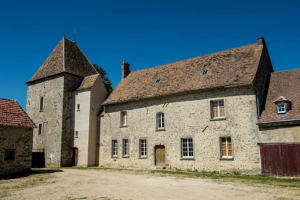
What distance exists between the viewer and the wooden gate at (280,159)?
1370 cm

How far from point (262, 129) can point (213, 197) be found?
794 cm

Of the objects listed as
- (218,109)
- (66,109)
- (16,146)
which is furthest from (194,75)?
(16,146)

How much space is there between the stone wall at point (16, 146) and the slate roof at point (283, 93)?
14.3 metres

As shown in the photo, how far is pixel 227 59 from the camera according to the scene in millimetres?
19016

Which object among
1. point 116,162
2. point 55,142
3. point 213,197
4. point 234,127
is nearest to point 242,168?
point 234,127

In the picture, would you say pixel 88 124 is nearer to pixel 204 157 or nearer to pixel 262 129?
pixel 204 157

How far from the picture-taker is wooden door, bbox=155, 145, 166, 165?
61.5 feet

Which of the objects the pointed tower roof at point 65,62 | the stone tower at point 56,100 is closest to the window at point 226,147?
the stone tower at point 56,100

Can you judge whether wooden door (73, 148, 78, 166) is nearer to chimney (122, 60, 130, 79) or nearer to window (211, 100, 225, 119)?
chimney (122, 60, 130, 79)

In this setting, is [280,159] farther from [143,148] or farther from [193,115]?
[143,148]

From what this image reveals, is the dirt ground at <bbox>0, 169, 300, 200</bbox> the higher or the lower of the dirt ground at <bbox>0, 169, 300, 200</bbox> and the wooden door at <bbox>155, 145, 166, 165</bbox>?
the lower

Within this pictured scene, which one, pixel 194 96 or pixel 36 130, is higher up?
pixel 194 96

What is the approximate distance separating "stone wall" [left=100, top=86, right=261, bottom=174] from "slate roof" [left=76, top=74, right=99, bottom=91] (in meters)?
2.95

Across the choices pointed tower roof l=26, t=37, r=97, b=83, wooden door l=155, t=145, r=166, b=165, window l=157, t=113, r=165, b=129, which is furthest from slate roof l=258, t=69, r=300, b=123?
pointed tower roof l=26, t=37, r=97, b=83
